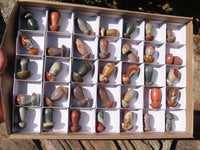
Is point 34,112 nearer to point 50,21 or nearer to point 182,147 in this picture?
point 50,21

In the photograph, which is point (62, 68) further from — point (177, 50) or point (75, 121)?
point (177, 50)

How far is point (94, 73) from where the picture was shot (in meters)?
1.30

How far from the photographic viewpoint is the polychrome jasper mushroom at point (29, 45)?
1.21 meters

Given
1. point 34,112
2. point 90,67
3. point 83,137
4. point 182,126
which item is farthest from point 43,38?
point 182,126

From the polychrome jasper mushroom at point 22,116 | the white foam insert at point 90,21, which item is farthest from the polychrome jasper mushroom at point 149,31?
the polychrome jasper mushroom at point 22,116

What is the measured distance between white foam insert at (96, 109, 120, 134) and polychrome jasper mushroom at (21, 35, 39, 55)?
593 mm

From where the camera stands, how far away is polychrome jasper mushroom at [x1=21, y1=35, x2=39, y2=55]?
1205 mm

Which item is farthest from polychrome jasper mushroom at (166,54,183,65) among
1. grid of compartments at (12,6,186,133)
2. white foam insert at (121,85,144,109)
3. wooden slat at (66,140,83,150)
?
wooden slat at (66,140,83,150)

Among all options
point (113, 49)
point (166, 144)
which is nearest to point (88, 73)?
point (113, 49)

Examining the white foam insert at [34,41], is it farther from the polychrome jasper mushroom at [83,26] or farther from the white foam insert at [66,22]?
the polychrome jasper mushroom at [83,26]

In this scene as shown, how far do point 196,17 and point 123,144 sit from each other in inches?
55.5

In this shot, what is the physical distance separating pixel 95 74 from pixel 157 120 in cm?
56

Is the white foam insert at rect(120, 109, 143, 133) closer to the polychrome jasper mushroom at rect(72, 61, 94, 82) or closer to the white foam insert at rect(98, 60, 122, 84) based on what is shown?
the white foam insert at rect(98, 60, 122, 84)

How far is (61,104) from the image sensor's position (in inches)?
50.5
